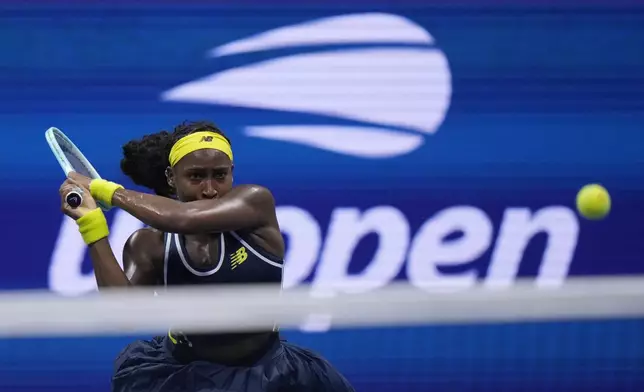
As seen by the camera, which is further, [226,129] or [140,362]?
[226,129]

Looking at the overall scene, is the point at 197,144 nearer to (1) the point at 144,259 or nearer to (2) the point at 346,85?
(1) the point at 144,259

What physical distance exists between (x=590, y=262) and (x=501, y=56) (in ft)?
3.39

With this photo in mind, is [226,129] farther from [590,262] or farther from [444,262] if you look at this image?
[590,262]

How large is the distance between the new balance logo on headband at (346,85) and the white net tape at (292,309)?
2854 millimetres

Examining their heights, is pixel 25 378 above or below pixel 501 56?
below

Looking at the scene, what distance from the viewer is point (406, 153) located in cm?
476

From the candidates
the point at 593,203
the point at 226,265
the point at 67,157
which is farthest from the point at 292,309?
the point at 593,203

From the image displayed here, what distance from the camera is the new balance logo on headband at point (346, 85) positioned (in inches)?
187

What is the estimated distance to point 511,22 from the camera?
4.84 m

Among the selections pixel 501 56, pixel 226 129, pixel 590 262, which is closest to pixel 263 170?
pixel 226 129

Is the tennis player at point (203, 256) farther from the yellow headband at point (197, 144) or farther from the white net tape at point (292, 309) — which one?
the white net tape at point (292, 309)

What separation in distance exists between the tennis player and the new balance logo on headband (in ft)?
5.03

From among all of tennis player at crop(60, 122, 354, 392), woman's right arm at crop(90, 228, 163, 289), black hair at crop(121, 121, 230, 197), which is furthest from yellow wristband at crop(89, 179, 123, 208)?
black hair at crop(121, 121, 230, 197)

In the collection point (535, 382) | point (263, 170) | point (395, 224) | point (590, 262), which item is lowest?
point (535, 382)
